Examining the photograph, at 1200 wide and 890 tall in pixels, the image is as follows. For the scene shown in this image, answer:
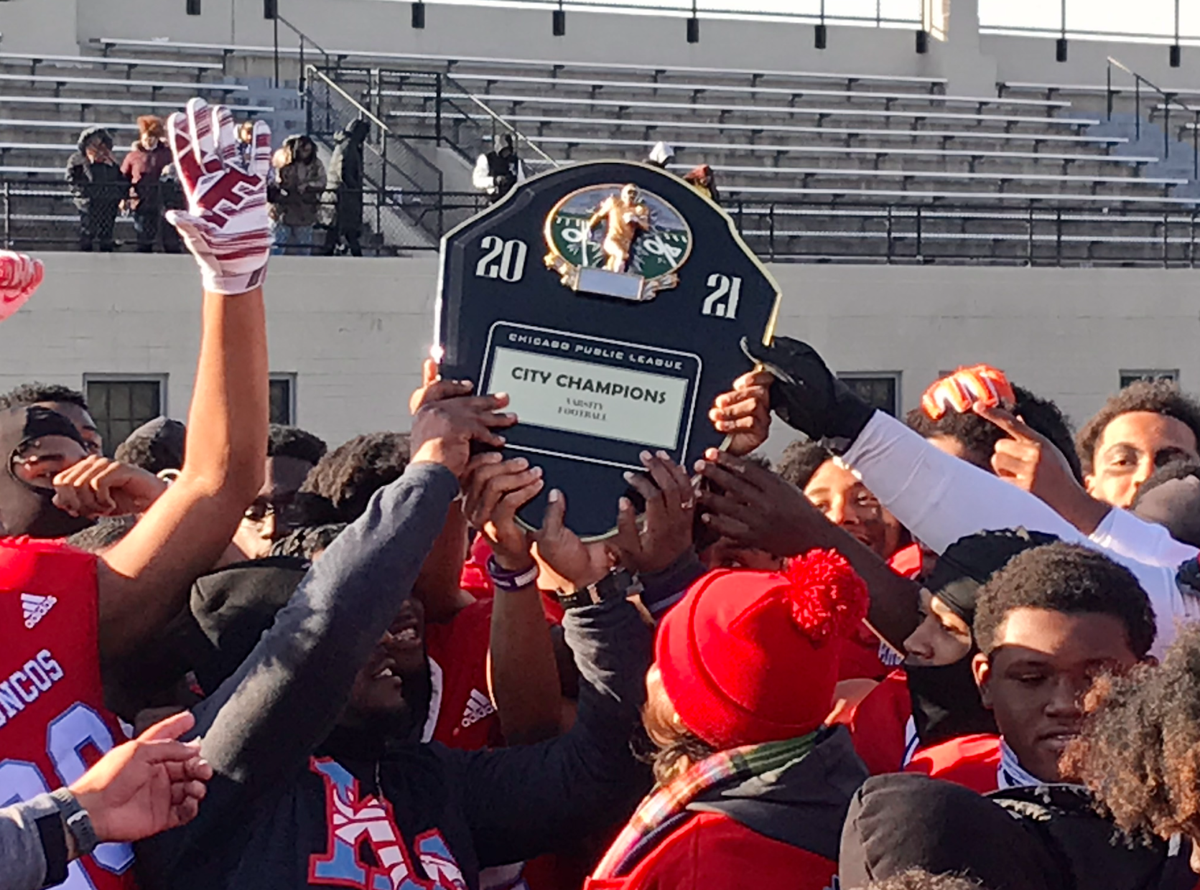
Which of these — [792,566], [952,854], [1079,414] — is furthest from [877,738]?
[1079,414]

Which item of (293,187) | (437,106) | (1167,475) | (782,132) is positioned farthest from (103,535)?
(782,132)

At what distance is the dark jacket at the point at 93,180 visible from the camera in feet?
43.2

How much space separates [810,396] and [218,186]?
39.7 inches

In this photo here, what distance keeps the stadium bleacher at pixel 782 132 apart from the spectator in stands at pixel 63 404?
10789mm

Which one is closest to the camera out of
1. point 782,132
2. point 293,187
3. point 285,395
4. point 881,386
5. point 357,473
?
point 357,473

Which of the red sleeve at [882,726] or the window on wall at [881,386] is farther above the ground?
the red sleeve at [882,726]

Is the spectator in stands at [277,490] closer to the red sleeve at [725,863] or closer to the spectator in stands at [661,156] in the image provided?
the spectator in stands at [661,156]

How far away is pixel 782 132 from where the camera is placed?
773 inches

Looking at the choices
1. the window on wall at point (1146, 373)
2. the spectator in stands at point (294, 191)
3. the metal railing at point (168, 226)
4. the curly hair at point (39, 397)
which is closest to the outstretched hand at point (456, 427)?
the curly hair at point (39, 397)

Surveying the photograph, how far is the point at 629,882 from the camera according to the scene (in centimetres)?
246

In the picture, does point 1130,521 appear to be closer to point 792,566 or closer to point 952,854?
point 792,566

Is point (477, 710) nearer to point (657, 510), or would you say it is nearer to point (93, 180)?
point (657, 510)

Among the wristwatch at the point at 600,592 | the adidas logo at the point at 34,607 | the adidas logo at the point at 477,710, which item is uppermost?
the adidas logo at the point at 34,607

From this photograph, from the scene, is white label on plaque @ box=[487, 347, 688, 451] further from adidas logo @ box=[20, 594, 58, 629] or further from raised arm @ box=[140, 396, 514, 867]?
adidas logo @ box=[20, 594, 58, 629]
